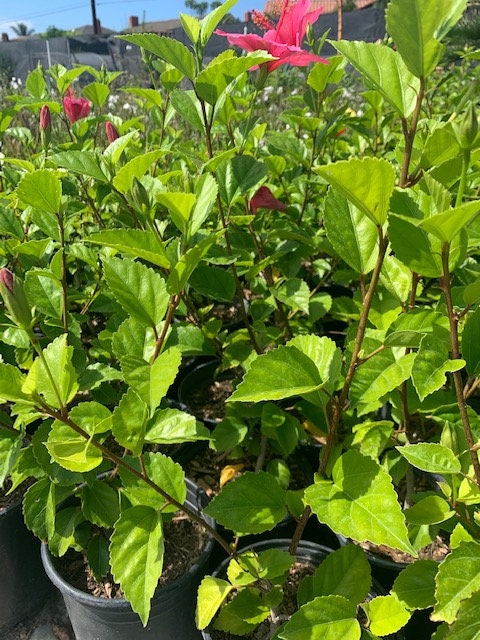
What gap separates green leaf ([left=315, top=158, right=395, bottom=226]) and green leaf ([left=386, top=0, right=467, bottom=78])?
0.16 metres

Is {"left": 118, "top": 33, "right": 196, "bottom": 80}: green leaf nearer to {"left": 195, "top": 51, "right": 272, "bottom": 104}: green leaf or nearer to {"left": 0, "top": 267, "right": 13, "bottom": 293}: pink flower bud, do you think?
{"left": 195, "top": 51, "right": 272, "bottom": 104}: green leaf

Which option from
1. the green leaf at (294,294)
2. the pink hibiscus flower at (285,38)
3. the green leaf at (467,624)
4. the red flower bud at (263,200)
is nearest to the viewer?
the green leaf at (467,624)

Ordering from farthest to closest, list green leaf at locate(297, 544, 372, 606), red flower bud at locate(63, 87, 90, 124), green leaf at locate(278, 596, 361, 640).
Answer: red flower bud at locate(63, 87, 90, 124) → green leaf at locate(297, 544, 372, 606) → green leaf at locate(278, 596, 361, 640)

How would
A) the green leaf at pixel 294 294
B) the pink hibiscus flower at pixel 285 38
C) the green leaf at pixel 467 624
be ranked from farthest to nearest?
the green leaf at pixel 294 294
the pink hibiscus flower at pixel 285 38
the green leaf at pixel 467 624

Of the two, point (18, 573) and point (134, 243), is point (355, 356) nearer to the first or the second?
point (134, 243)

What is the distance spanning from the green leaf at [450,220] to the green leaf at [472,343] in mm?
267

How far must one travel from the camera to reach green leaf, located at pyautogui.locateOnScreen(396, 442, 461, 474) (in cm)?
75

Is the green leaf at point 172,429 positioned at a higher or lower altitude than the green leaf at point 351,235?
lower

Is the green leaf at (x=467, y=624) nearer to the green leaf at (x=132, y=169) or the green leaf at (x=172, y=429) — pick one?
the green leaf at (x=172, y=429)

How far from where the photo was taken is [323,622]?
0.79m

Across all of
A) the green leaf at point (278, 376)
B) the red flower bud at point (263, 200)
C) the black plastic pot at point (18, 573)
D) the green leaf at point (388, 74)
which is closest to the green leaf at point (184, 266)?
the green leaf at point (278, 376)

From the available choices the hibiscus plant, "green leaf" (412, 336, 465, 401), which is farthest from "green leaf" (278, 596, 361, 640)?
"green leaf" (412, 336, 465, 401)

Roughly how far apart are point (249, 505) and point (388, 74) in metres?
0.71

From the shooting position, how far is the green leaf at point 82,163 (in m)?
1.01
